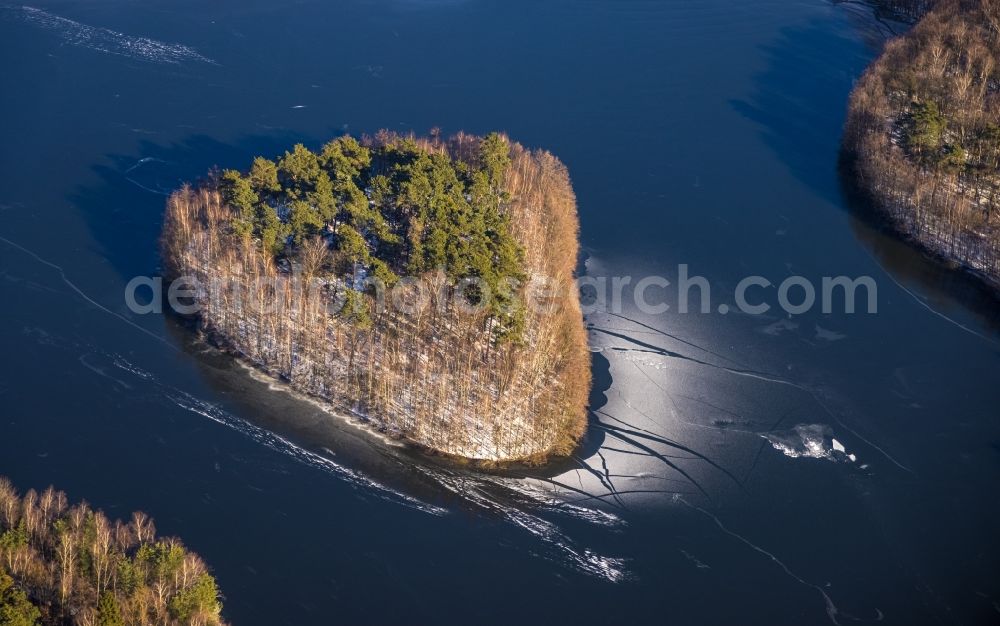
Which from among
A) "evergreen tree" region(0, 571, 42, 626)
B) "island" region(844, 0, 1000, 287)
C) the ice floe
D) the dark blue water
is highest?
"island" region(844, 0, 1000, 287)

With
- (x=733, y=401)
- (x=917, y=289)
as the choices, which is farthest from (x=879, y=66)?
(x=733, y=401)

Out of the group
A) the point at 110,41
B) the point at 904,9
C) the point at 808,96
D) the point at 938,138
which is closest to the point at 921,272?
the point at 938,138

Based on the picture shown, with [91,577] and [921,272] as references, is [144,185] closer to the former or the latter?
[91,577]

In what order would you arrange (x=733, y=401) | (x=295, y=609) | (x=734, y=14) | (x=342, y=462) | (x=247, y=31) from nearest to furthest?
(x=295, y=609) → (x=342, y=462) → (x=733, y=401) → (x=247, y=31) → (x=734, y=14)

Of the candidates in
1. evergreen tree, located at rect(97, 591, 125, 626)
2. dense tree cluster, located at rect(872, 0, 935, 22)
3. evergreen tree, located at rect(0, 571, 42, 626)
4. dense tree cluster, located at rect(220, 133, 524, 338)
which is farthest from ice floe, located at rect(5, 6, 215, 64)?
dense tree cluster, located at rect(872, 0, 935, 22)

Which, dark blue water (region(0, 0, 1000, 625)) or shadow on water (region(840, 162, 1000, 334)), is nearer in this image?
dark blue water (region(0, 0, 1000, 625))

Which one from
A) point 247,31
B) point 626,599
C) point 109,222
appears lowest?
point 626,599

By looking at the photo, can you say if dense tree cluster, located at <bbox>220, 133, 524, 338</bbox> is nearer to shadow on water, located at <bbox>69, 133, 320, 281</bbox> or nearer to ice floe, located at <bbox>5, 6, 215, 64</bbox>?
shadow on water, located at <bbox>69, 133, 320, 281</bbox>

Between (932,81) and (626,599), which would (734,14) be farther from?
(626,599)
